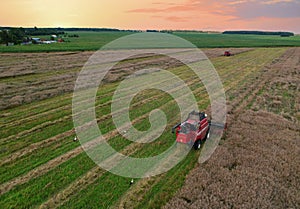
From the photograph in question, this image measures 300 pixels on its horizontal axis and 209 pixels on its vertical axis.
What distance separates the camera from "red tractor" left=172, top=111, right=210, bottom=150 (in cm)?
1118

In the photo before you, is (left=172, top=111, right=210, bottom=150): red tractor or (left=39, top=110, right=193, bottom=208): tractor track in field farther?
(left=172, top=111, right=210, bottom=150): red tractor

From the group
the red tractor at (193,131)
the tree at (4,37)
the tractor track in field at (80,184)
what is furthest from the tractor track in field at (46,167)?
the tree at (4,37)

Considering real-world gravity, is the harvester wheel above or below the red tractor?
below

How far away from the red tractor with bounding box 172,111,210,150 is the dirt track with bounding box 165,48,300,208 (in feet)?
3.40

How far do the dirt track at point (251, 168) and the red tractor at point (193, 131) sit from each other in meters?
1.04

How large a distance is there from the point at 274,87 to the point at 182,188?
20.5m

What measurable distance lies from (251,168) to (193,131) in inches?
Answer: 112

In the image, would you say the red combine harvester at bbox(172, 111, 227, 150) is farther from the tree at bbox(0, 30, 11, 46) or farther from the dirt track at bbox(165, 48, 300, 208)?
the tree at bbox(0, 30, 11, 46)

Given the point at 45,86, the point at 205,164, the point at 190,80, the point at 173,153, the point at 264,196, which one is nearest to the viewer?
the point at 264,196

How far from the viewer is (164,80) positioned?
2639 cm

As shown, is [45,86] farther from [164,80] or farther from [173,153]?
[173,153]

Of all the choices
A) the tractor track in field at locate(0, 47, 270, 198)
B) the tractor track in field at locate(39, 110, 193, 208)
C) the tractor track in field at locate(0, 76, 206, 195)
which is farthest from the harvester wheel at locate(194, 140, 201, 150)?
the tractor track in field at locate(0, 47, 270, 198)

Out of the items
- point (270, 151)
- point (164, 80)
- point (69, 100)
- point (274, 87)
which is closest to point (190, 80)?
point (164, 80)

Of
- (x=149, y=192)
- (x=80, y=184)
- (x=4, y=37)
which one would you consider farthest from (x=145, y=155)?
(x=4, y=37)
